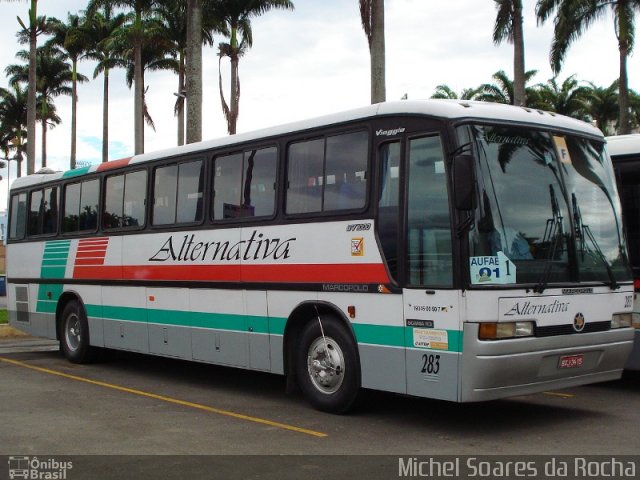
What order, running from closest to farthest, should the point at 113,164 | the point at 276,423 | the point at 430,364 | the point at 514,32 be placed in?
the point at 430,364
the point at 276,423
the point at 113,164
the point at 514,32

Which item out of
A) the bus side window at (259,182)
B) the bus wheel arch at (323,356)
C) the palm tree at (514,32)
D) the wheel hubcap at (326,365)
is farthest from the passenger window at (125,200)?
the palm tree at (514,32)

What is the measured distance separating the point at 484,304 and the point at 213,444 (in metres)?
2.78

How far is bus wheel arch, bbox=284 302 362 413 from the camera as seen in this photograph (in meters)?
9.33

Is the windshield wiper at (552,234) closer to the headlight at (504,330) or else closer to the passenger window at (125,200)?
the headlight at (504,330)

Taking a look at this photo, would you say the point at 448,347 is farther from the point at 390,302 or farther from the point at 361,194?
the point at 361,194

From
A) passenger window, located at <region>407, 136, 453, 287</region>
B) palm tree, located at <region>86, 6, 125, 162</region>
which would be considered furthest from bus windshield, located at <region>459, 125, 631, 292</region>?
palm tree, located at <region>86, 6, 125, 162</region>

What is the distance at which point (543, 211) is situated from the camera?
28.2ft

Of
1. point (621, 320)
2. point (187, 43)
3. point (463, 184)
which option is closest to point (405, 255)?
point (463, 184)

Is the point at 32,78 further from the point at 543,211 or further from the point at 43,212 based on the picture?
the point at 543,211

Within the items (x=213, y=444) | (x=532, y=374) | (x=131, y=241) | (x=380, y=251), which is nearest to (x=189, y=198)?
(x=131, y=241)

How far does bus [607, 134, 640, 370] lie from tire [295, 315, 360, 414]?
372cm

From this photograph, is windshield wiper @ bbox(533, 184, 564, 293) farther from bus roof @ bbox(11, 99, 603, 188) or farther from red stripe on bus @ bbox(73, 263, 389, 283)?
red stripe on bus @ bbox(73, 263, 389, 283)

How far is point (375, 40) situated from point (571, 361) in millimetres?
13100

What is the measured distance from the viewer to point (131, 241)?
43.3 ft
